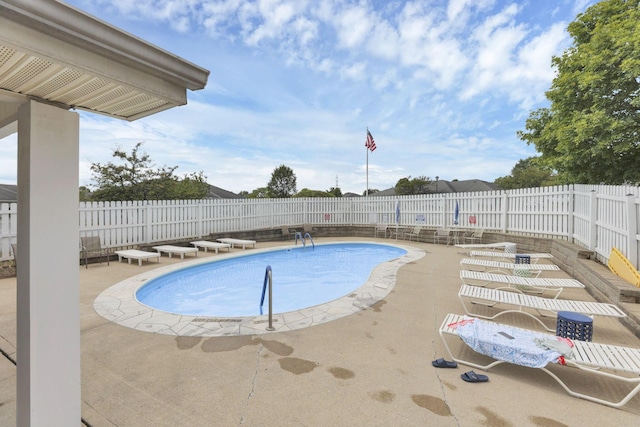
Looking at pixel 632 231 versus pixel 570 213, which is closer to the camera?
pixel 632 231

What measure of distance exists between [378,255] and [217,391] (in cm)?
990

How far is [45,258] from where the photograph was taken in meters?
1.74

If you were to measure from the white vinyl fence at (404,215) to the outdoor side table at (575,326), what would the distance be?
2.30 meters

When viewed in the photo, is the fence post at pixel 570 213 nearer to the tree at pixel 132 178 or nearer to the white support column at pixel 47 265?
the white support column at pixel 47 265

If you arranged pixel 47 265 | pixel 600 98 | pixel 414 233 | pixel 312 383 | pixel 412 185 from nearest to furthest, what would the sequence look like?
pixel 47 265 → pixel 312 383 → pixel 600 98 → pixel 414 233 → pixel 412 185

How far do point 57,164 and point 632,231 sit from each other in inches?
278

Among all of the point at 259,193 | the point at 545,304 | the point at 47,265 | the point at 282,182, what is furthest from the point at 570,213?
the point at 259,193

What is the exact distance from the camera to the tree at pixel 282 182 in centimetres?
3962

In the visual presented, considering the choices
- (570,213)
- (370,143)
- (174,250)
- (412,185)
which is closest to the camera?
(570,213)

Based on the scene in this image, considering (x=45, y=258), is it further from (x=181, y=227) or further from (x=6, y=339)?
(x=181, y=227)

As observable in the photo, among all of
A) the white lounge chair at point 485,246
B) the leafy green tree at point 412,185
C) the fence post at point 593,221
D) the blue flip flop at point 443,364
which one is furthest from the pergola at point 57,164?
the leafy green tree at point 412,185

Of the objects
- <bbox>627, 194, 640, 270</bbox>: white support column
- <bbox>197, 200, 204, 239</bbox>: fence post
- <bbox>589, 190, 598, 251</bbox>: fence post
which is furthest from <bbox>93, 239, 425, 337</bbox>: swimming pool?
<bbox>197, 200, 204, 239</bbox>: fence post

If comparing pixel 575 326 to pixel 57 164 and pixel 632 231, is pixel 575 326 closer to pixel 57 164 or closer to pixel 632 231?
pixel 632 231

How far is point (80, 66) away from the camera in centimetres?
143
